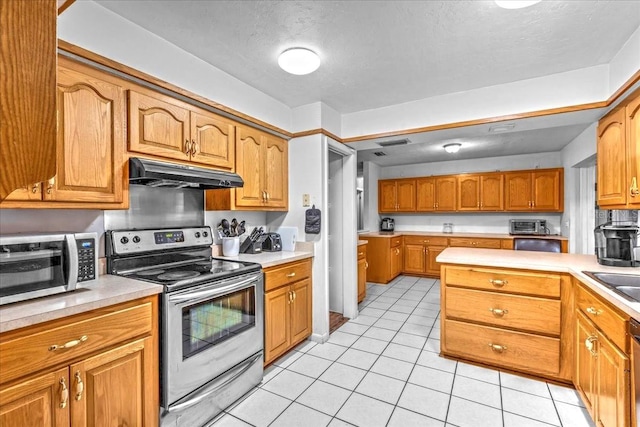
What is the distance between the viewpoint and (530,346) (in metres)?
2.27

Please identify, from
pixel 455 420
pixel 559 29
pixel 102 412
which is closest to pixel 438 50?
pixel 559 29

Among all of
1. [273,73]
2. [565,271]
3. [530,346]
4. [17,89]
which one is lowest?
[530,346]

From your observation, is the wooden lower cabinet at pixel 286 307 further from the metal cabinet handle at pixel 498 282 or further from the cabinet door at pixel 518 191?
the cabinet door at pixel 518 191

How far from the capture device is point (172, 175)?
Answer: 1911 mm

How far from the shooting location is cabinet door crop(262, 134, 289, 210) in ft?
9.41

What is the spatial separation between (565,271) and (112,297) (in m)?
2.80

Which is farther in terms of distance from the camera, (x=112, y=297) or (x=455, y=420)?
(x=455, y=420)

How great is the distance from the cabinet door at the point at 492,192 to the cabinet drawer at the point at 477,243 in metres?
0.60

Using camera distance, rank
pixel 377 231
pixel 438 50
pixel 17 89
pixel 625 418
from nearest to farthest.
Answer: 1. pixel 17 89
2. pixel 625 418
3. pixel 438 50
4. pixel 377 231

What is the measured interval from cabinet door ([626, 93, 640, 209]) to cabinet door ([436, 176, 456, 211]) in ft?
12.6

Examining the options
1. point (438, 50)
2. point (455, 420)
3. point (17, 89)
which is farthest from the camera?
point (438, 50)

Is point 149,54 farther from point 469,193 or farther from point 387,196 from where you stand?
point 469,193

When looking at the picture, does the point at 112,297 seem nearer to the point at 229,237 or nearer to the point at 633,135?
the point at 229,237

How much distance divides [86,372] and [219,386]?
2.56 feet
